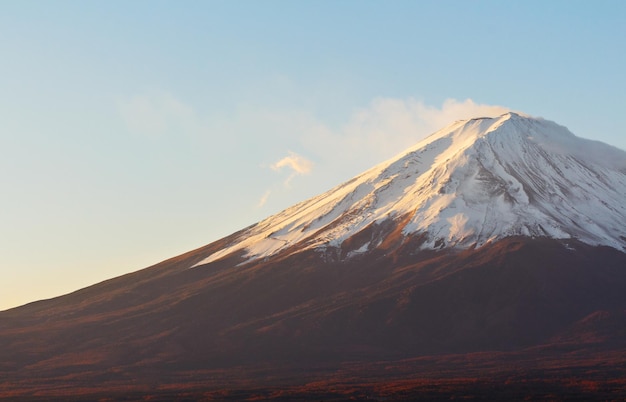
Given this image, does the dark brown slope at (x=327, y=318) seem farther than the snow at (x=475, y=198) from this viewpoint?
No

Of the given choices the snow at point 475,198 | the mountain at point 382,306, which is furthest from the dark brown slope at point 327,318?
the snow at point 475,198

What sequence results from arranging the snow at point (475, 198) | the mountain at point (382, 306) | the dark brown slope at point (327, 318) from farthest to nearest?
1. the snow at point (475, 198)
2. the dark brown slope at point (327, 318)
3. the mountain at point (382, 306)

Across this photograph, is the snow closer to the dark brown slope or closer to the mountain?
the mountain

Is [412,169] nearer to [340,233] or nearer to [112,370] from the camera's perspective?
[340,233]

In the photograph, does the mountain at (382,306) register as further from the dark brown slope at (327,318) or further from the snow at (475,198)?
the snow at (475,198)

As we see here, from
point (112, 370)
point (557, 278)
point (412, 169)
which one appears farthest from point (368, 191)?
point (112, 370)

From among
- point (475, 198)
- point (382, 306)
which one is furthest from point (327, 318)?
point (475, 198)

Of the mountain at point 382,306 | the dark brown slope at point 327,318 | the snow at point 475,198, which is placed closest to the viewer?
the mountain at point 382,306
